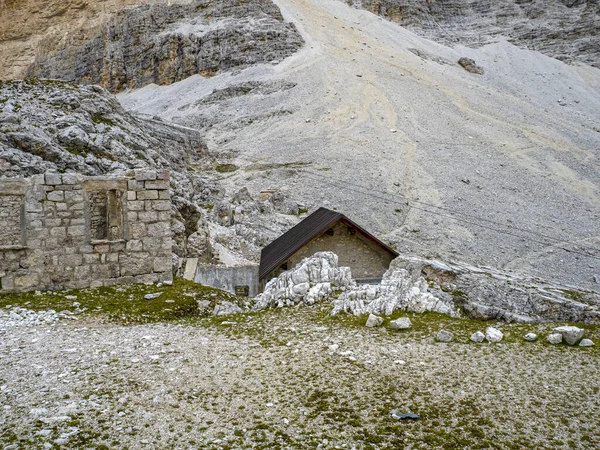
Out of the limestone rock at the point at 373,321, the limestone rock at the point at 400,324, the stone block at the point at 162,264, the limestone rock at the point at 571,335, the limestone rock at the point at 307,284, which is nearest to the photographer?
the limestone rock at the point at 571,335

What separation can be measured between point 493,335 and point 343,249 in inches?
441

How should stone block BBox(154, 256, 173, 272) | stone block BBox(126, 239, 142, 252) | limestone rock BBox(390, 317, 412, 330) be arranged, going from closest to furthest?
limestone rock BBox(390, 317, 412, 330) → stone block BBox(126, 239, 142, 252) → stone block BBox(154, 256, 173, 272)

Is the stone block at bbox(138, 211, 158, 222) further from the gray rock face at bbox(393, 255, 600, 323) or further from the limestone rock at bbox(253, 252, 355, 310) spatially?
the gray rock face at bbox(393, 255, 600, 323)

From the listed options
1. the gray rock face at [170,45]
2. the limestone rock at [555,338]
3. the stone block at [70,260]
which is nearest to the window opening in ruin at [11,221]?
the stone block at [70,260]

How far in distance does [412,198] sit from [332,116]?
24.0 metres

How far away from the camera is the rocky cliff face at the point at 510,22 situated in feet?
335

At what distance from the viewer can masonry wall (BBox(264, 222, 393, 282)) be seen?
20188 mm

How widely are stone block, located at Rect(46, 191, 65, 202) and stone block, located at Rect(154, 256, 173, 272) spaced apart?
2.74 metres

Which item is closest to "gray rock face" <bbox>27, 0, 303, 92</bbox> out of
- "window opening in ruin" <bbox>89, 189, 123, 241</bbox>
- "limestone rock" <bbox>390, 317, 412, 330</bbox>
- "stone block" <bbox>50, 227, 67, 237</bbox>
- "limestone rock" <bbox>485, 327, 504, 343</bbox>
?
"window opening in ruin" <bbox>89, 189, 123, 241</bbox>

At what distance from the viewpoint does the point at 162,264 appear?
13.5 meters

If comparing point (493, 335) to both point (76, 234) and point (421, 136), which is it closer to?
point (76, 234)

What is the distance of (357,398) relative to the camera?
23.3 ft

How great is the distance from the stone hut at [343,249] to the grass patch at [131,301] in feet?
21.1

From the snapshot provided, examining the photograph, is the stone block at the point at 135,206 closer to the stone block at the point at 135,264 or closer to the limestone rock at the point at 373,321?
the stone block at the point at 135,264
